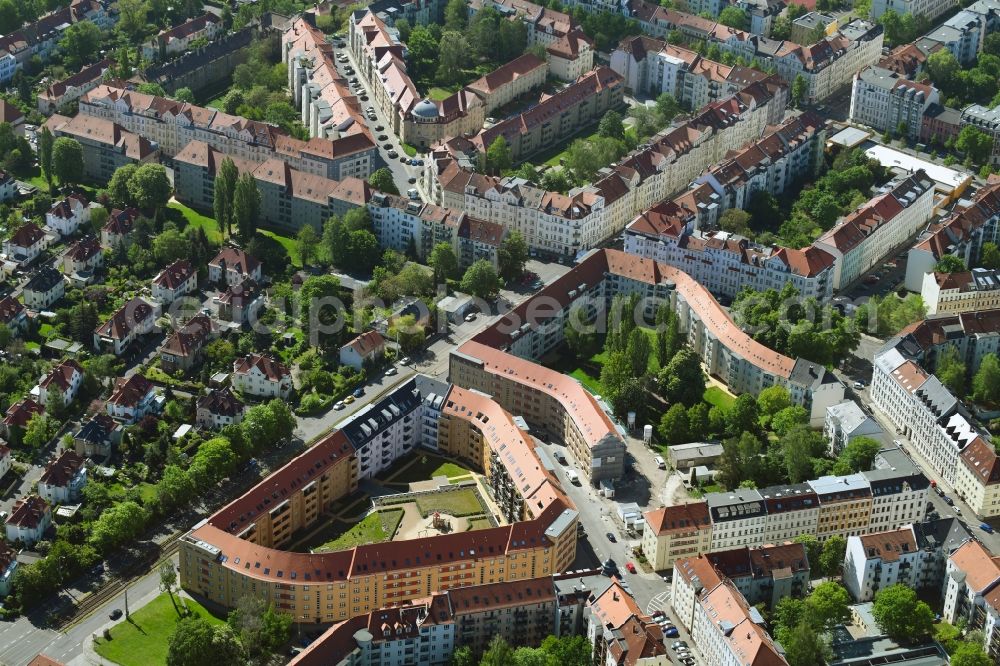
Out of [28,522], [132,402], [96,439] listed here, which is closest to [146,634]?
[28,522]

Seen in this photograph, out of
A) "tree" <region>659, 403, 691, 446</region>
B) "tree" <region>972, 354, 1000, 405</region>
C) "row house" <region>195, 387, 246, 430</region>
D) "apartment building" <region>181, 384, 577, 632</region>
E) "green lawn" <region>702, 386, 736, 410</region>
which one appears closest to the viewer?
"apartment building" <region>181, 384, 577, 632</region>

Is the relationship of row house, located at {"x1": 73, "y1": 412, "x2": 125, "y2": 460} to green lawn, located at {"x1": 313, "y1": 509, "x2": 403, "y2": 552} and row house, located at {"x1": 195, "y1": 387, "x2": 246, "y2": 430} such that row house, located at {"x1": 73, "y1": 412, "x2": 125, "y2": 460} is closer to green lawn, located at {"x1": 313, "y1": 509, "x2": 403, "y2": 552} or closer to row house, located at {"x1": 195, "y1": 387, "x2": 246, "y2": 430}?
row house, located at {"x1": 195, "y1": 387, "x2": 246, "y2": 430}

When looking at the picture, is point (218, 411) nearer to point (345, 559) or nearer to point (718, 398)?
point (345, 559)

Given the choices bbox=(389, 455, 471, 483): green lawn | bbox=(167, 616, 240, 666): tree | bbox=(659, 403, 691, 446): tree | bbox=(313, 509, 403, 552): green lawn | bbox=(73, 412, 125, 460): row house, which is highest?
bbox=(167, 616, 240, 666): tree

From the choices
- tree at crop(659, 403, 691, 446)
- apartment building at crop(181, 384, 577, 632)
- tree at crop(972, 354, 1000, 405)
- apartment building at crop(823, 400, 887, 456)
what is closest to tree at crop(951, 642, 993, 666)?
apartment building at crop(823, 400, 887, 456)

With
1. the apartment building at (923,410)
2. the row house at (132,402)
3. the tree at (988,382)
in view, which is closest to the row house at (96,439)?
the row house at (132,402)

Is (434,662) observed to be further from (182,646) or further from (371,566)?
(182,646)

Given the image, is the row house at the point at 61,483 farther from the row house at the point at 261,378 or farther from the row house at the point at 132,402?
the row house at the point at 261,378

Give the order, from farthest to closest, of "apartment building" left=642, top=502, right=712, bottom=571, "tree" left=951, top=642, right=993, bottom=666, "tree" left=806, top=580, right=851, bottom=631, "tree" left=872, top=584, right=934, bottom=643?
"apartment building" left=642, top=502, right=712, bottom=571
"tree" left=872, top=584, right=934, bottom=643
"tree" left=806, top=580, right=851, bottom=631
"tree" left=951, top=642, right=993, bottom=666
